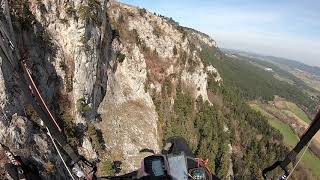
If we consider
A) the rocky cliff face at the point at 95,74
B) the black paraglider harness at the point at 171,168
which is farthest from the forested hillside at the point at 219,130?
the black paraglider harness at the point at 171,168

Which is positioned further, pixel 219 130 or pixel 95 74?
pixel 219 130

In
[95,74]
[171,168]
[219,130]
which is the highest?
[171,168]

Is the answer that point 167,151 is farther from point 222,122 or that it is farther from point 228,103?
point 228,103

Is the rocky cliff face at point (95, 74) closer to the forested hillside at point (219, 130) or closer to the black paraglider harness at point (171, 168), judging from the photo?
the forested hillside at point (219, 130)

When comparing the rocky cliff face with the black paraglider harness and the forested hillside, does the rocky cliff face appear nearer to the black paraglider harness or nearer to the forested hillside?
the forested hillside

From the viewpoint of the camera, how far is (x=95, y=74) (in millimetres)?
63469

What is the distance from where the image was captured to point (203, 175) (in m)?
11.8

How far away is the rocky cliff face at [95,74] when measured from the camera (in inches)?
1248

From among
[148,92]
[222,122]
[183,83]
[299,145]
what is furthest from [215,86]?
[299,145]

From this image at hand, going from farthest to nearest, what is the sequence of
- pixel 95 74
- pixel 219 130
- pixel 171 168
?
pixel 219 130, pixel 95 74, pixel 171 168

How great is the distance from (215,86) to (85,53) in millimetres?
80332

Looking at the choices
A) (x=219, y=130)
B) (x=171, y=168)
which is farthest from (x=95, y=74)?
(x=219, y=130)

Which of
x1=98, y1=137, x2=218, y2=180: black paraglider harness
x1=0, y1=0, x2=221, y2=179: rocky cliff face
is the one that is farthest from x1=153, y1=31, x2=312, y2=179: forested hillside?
x1=98, y1=137, x2=218, y2=180: black paraglider harness

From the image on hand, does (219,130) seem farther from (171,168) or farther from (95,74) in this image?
(171,168)
